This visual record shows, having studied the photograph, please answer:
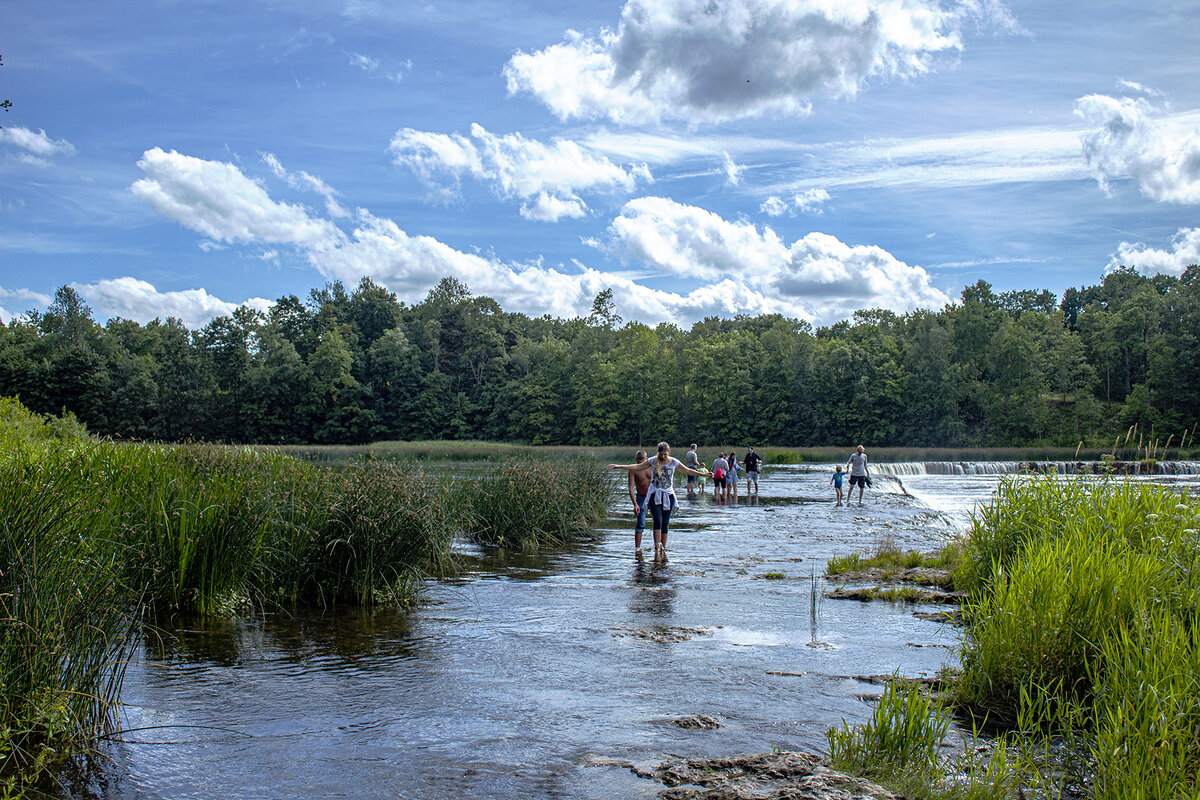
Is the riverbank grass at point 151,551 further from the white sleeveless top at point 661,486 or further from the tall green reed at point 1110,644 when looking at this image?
the tall green reed at point 1110,644

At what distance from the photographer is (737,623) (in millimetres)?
9211

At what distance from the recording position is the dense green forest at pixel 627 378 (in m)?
78.1

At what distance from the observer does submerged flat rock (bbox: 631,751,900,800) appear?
4.52m

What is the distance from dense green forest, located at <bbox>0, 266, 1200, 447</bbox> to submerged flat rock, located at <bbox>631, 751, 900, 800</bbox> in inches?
2859

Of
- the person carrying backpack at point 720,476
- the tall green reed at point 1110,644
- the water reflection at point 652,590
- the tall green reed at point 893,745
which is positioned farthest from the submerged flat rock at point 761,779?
the person carrying backpack at point 720,476

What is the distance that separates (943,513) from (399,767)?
2150 cm

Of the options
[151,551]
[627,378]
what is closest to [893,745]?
[151,551]

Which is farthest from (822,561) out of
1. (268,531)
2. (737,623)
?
(268,531)

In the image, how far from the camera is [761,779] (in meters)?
4.81

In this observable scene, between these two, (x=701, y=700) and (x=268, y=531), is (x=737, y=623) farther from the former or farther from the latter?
(x=268, y=531)

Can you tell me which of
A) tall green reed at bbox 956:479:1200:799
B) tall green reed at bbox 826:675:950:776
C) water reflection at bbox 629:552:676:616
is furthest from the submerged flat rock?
water reflection at bbox 629:552:676:616

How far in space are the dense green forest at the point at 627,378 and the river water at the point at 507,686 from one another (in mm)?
67702

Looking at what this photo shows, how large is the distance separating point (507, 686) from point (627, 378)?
87049mm

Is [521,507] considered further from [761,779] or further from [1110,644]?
[1110,644]
